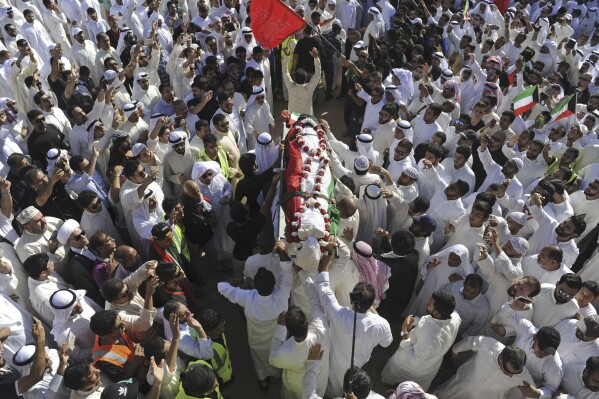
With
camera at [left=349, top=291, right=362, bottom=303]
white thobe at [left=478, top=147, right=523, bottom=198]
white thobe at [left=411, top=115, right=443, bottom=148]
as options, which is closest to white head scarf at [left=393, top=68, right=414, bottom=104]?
white thobe at [left=411, top=115, right=443, bottom=148]

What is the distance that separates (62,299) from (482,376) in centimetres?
351

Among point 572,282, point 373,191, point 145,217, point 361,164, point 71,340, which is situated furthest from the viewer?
point 361,164

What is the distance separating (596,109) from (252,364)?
6532 mm

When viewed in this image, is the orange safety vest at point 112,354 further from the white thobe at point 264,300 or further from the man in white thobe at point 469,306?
the man in white thobe at point 469,306

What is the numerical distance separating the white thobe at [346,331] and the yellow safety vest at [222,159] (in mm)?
2281

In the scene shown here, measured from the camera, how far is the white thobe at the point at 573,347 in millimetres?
3619

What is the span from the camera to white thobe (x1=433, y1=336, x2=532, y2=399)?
3576 mm

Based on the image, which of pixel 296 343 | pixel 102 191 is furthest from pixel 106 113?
pixel 296 343

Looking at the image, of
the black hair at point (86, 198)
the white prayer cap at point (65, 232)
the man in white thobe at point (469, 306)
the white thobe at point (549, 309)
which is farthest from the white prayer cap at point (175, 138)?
the white thobe at point (549, 309)

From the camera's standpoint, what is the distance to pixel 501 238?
468 centimetres

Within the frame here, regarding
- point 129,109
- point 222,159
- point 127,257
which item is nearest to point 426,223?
point 222,159

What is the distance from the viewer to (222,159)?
18.4 feet

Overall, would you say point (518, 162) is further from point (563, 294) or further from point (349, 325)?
point (349, 325)

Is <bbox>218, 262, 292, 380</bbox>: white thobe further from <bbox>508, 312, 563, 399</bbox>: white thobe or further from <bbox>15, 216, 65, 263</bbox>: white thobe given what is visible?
<bbox>508, 312, 563, 399</bbox>: white thobe
